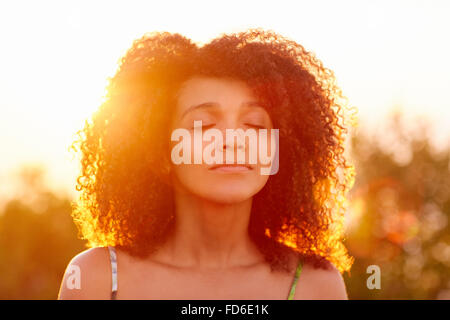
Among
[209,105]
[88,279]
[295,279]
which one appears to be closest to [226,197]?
[209,105]

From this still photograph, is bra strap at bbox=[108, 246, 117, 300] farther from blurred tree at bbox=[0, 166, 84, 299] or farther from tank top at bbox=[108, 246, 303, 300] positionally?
blurred tree at bbox=[0, 166, 84, 299]

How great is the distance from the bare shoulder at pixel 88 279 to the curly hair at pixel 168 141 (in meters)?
0.19

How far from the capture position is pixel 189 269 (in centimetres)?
346

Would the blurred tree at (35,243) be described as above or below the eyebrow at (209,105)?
below

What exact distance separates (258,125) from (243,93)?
0.59ft

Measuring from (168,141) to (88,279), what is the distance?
84 centimetres

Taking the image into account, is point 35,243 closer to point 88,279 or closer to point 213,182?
point 88,279

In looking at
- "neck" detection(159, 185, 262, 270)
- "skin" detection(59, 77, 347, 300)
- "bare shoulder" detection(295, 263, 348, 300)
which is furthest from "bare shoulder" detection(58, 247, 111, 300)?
"bare shoulder" detection(295, 263, 348, 300)

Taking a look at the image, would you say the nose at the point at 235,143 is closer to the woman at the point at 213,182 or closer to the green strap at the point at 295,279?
the woman at the point at 213,182

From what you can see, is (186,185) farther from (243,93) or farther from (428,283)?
(428,283)

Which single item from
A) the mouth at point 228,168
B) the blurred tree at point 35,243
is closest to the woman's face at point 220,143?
the mouth at point 228,168

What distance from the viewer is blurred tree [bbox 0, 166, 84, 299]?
35.4 metres

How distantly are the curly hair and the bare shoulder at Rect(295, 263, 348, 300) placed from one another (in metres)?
0.07

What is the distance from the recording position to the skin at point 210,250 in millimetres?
3365
